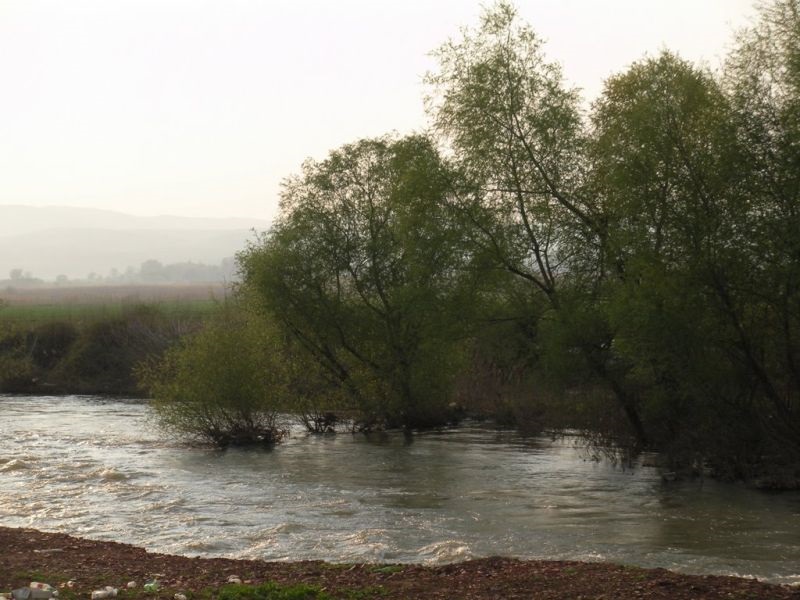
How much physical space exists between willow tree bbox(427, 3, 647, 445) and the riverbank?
16025mm

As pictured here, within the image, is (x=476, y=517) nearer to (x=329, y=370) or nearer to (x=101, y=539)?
(x=101, y=539)

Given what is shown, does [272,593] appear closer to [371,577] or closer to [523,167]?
[371,577]

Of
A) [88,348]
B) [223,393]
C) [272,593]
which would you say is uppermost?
[88,348]

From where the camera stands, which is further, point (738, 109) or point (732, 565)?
point (738, 109)

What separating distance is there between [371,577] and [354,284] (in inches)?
1020

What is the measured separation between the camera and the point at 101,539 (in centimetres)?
1989

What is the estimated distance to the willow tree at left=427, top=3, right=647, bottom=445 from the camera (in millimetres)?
31734

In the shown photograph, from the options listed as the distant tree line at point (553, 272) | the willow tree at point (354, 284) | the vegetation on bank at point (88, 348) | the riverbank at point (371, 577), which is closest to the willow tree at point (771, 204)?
the distant tree line at point (553, 272)

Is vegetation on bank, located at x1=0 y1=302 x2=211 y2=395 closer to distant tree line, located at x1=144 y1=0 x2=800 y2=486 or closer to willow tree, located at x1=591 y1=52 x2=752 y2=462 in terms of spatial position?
distant tree line, located at x1=144 y1=0 x2=800 y2=486

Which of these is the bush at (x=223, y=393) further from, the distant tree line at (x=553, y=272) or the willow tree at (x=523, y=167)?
the willow tree at (x=523, y=167)

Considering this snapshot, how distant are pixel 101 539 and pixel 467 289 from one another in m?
17.0

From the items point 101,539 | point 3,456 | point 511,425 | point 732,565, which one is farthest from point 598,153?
point 3,456

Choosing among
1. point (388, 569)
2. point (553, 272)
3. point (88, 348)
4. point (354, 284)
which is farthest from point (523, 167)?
point (88, 348)

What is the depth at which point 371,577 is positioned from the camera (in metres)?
15.7
